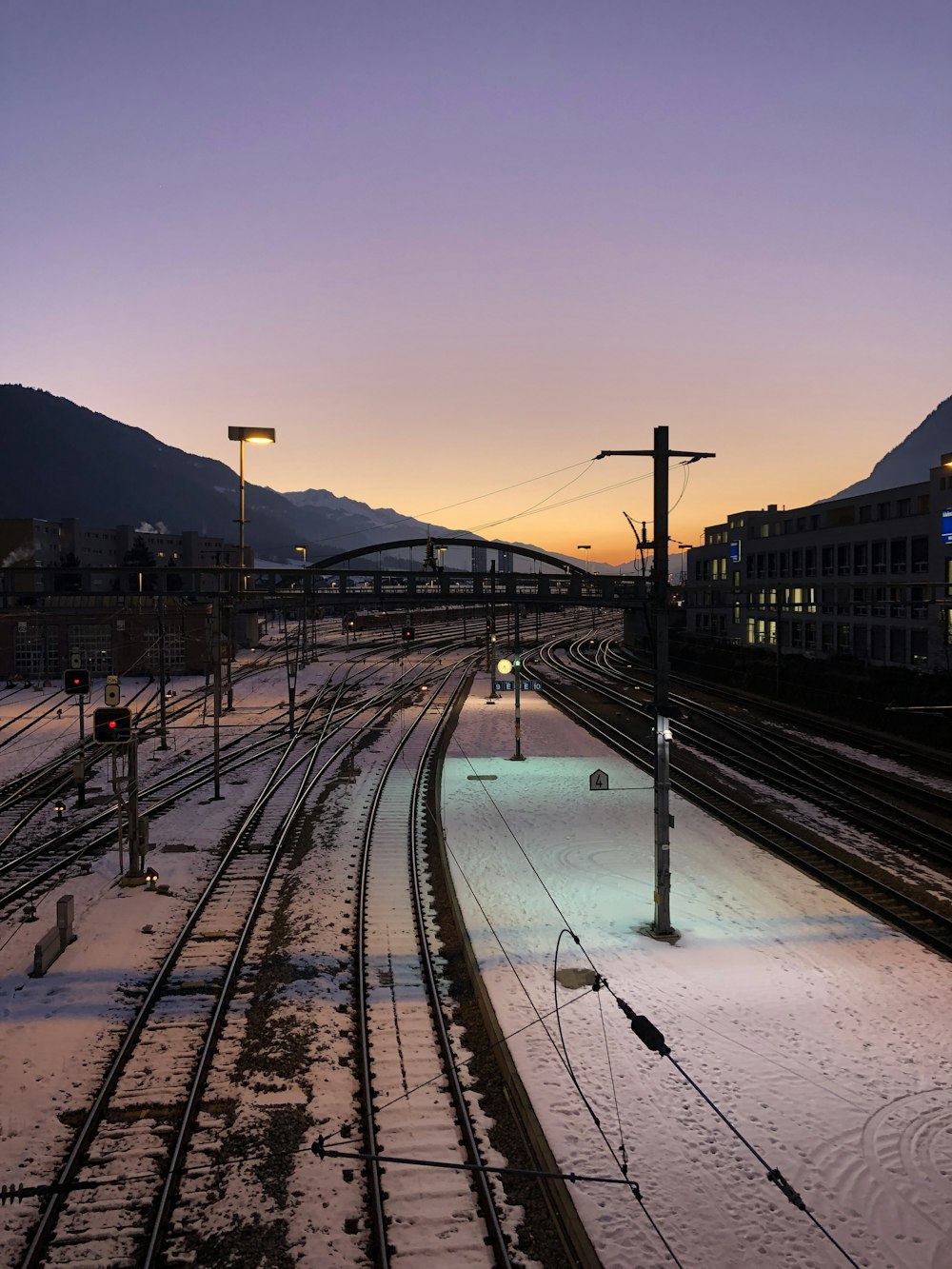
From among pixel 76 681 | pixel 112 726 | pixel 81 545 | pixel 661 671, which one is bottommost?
pixel 112 726

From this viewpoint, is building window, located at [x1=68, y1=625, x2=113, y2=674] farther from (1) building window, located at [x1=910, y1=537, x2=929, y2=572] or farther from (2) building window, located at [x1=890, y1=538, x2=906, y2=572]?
(1) building window, located at [x1=910, y1=537, x2=929, y2=572]

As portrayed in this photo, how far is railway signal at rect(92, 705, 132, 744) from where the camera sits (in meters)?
17.6

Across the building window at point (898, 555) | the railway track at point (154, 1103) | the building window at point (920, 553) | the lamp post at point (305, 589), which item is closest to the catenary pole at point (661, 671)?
the railway track at point (154, 1103)

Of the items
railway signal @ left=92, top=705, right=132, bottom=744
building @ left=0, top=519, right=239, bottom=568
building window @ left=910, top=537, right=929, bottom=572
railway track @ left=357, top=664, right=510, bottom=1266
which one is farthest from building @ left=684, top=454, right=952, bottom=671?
building @ left=0, top=519, right=239, bottom=568

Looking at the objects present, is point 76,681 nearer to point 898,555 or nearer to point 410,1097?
point 410,1097

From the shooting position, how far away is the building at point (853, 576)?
4472cm

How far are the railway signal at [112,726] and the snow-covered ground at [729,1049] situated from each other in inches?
326

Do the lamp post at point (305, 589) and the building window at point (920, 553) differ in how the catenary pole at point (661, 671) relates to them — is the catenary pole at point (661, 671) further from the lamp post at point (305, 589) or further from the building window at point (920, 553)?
the building window at point (920, 553)

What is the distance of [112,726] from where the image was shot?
17.8 m

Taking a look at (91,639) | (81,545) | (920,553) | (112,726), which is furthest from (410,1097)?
(81,545)

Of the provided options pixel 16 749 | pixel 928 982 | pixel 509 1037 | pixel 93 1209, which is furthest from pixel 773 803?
pixel 16 749

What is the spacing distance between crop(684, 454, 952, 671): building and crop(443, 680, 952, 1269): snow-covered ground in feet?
60.2

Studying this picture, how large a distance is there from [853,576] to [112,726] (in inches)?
1972

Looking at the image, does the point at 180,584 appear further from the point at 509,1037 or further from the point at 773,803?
the point at 509,1037
